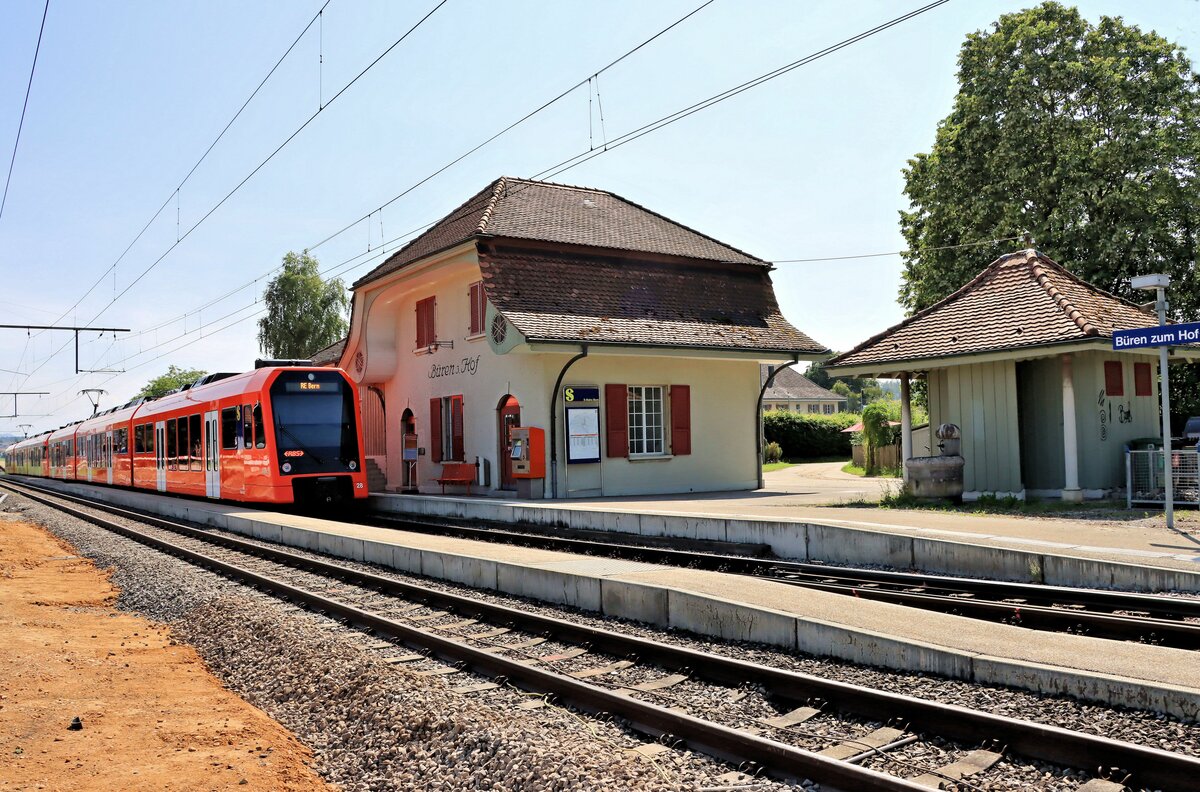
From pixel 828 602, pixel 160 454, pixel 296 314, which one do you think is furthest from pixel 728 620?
pixel 296 314

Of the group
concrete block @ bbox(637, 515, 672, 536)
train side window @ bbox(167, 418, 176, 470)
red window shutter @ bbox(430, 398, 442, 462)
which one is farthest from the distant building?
concrete block @ bbox(637, 515, 672, 536)

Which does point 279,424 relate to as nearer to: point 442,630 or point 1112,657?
point 442,630

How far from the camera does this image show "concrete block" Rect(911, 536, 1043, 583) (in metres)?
10.7

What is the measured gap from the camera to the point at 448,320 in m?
26.6

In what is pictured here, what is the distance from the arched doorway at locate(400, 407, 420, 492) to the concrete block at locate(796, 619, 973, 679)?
70.2ft

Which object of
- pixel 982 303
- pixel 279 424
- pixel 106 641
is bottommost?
pixel 106 641

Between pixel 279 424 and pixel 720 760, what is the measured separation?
640 inches

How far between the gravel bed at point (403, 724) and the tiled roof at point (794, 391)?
266 ft

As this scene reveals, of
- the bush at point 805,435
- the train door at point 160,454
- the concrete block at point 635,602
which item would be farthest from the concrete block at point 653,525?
the bush at point 805,435

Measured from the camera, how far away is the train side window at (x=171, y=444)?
2638 cm

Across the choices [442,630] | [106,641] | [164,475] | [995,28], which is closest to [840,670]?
[442,630]

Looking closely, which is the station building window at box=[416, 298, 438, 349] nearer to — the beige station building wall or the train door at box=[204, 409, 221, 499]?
the beige station building wall

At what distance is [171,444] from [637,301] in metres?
13.1

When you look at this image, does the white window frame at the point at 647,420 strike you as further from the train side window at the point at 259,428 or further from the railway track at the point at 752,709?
the railway track at the point at 752,709
